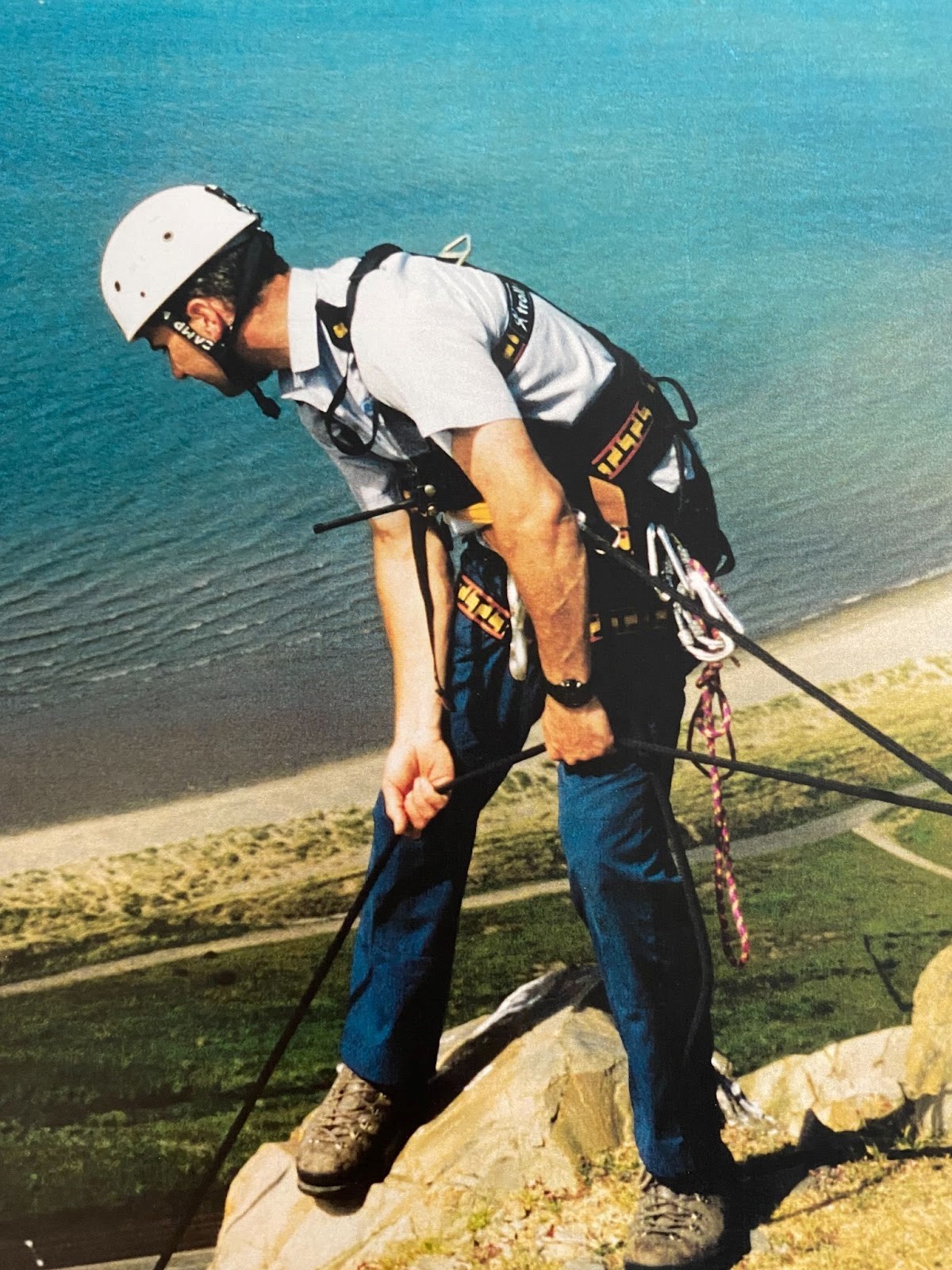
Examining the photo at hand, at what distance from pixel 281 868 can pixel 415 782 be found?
542mm

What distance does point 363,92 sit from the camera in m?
2.49

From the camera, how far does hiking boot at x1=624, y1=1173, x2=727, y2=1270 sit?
1.83m

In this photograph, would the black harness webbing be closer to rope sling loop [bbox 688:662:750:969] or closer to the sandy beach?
rope sling loop [bbox 688:662:750:969]

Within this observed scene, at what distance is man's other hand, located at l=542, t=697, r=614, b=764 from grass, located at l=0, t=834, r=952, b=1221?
0.73 m

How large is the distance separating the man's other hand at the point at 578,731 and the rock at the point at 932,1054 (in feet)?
2.87

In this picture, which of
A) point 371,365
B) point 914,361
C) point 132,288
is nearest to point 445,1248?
point 371,365

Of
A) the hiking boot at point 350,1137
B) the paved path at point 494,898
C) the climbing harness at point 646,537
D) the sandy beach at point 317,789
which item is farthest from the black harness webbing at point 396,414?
the hiking boot at point 350,1137

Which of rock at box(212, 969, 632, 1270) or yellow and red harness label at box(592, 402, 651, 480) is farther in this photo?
rock at box(212, 969, 632, 1270)

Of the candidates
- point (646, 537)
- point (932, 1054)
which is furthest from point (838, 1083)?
point (646, 537)

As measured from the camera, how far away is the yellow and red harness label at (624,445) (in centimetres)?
171

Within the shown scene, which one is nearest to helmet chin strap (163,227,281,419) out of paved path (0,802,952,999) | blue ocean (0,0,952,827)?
blue ocean (0,0,952,827)

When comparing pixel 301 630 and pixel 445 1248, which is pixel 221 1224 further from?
pixel 301 630

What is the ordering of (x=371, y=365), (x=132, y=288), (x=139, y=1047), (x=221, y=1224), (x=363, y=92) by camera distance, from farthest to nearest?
1. (x=363, y=92)
2. (x=139, y=1047)
3. (x=221, y=1224)
4. (x=132, y=288)
5. (x=371, y=365)

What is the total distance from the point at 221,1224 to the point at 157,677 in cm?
100
